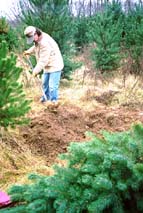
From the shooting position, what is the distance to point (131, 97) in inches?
422

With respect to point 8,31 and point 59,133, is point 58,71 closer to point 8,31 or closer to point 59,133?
point 59,133

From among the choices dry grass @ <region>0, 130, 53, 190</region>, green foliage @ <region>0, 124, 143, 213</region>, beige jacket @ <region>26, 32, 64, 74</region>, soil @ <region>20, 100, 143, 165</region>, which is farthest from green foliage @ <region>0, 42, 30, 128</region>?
beige jacket @ <region>26, 32, 64, 74</region>

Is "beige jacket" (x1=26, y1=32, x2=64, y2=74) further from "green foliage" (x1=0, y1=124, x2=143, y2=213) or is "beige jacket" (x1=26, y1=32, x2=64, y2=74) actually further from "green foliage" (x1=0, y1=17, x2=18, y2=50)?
"green foliage" (x1=0, y1=17, x2=18, y2=50)

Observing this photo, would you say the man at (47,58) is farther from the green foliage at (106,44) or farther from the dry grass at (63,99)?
the green foliage at (106,44)

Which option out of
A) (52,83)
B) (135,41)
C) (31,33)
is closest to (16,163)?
(31,33)

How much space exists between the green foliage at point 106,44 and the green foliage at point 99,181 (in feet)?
34.4

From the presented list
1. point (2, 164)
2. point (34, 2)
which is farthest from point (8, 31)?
point (2, 164)

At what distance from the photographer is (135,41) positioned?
14477mm

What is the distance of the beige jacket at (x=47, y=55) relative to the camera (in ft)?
28.7

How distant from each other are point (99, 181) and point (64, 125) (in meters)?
4.55

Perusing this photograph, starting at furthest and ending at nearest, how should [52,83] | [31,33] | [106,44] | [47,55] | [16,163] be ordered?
[106,44]
[52,83]
[47,55]
[31,33]
[16,163]

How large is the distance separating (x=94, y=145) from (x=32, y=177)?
25.8 inches

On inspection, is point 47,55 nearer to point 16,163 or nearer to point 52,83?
point 52,83

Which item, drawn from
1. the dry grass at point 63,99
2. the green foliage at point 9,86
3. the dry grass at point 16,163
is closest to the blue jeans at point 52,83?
the dry grass at point 63,99
